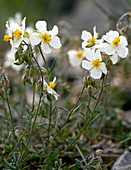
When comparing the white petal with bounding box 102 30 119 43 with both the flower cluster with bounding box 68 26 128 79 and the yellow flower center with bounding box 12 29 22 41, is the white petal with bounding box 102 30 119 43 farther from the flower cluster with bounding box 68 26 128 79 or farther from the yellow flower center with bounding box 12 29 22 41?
the yellow flower center with bounding box 12 29 22 41

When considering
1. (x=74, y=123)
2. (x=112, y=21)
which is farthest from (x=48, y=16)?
(x=74, y=123)

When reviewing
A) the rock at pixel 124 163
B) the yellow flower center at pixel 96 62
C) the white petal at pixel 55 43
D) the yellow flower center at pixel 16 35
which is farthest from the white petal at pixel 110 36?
the rock at pixel 124 163

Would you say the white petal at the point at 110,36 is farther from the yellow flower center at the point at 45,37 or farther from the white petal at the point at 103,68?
the yellow flower center at the point at 45,37

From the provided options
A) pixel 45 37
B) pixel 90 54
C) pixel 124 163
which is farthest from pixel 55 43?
pixel 124 163

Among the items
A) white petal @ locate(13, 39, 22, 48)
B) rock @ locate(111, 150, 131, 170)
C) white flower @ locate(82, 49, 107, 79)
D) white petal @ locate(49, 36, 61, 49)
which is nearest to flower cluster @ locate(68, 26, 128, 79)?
white flower @ locate(82, 49, 107, 79)

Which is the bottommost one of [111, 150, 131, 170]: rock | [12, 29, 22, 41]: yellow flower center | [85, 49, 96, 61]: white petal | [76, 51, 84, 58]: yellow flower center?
[111, 150, 131, 170]: rock

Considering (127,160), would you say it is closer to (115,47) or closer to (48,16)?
(115,47)
